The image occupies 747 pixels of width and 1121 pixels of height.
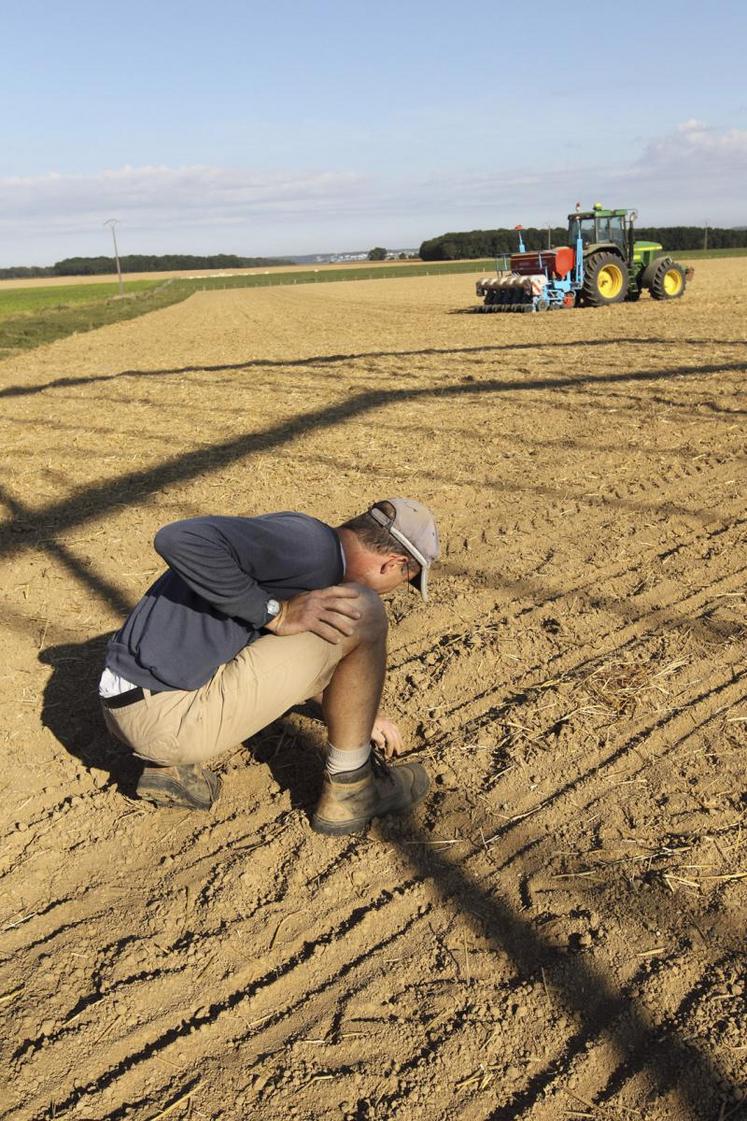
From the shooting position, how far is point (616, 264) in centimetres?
2100

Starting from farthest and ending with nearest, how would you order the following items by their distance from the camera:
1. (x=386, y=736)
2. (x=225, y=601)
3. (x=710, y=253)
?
(x=710, y=253) < (x=386, y=736) < (x=225, y=601)

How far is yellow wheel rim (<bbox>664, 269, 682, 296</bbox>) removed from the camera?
21.9 meters

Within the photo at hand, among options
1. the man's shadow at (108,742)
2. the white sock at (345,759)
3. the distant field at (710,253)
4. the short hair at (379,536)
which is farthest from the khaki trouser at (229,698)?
the distant field at (710,253)

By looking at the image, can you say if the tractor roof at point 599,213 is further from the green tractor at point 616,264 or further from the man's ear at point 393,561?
the man's ear at point 393,561

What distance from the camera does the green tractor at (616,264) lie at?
20.5 m

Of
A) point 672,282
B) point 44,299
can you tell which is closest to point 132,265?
point 44,299

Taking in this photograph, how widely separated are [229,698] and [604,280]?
20.3 meters

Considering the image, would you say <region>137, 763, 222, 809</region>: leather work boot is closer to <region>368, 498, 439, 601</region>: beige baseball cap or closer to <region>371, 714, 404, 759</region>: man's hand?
<region>371, 714, 404, 759</region>: man's hand

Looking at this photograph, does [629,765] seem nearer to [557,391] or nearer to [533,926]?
[533,926]

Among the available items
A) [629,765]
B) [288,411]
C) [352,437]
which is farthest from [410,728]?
[288,411]

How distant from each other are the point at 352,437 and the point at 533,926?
5.86 meters

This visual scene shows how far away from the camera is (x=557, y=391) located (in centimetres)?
920

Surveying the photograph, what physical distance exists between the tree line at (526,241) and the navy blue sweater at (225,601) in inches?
1920

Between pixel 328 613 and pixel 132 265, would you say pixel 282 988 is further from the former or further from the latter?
pixel 132 265
